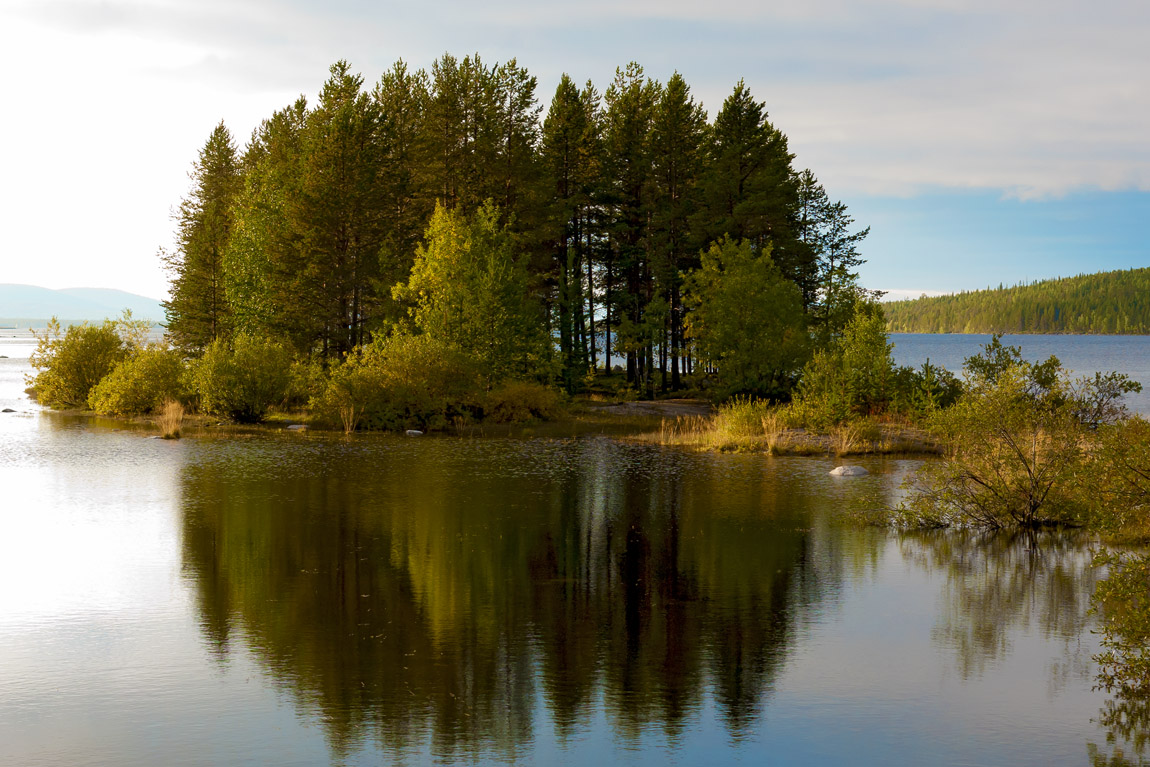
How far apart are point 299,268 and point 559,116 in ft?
63.7

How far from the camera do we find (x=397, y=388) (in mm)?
40312

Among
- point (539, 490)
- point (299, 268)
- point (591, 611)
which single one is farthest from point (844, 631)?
point (299, 268)

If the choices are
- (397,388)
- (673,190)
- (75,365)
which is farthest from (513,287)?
(75,365)

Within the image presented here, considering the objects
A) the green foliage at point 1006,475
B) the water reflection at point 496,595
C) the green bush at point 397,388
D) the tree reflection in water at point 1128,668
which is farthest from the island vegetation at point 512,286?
the tree reflection in water at point 1128,668

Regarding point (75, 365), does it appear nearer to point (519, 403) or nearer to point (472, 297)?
point (472, 297)

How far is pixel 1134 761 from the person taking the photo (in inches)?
328

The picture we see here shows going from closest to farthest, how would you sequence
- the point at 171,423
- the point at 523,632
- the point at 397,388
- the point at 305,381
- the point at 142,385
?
the point at 523,632, the point at 171,423, the point at 397,388, the point at 142,385, the point at 305,381

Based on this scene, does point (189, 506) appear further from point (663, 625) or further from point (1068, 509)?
point (1068, 509)

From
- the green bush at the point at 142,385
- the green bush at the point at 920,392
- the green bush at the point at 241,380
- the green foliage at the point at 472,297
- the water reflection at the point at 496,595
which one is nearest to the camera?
the water reflection at the point at 496,595

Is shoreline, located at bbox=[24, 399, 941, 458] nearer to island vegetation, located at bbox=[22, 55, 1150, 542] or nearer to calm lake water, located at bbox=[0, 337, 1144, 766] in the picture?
island vegetation, located at bbox=[22, 55, 1150, 542]

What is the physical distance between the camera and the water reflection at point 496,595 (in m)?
9.49

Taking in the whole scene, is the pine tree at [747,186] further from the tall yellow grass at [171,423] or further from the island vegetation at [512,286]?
the tall yellow grass at [171,423]

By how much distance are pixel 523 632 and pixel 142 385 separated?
3792 cm

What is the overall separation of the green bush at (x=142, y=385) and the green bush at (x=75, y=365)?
170 inches
